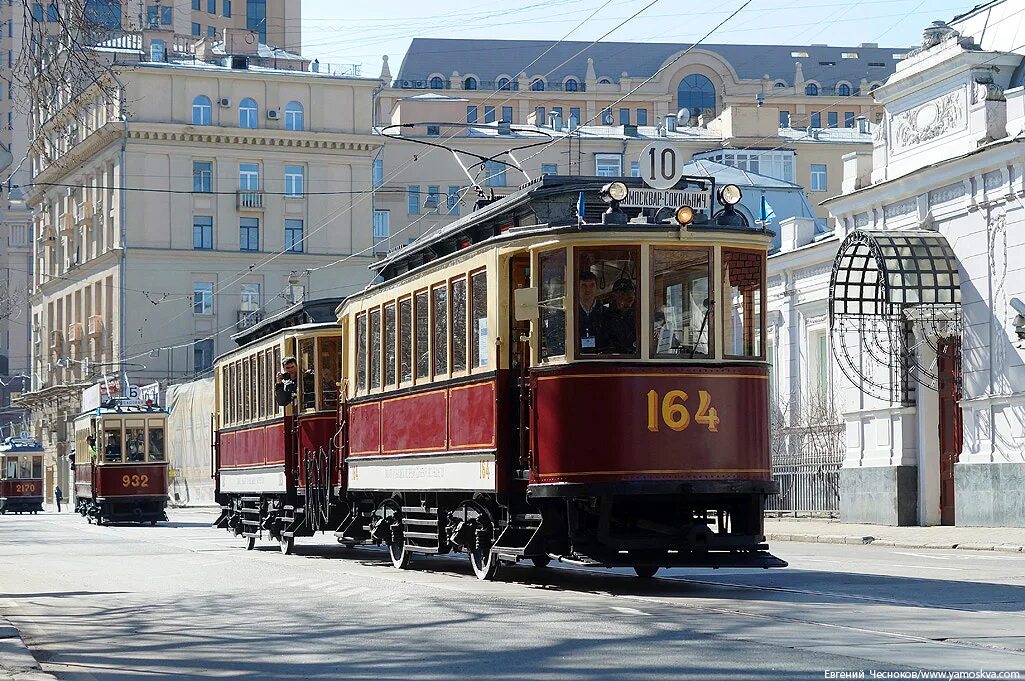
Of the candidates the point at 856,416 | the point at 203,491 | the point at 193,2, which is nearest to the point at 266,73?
the point at 203,491

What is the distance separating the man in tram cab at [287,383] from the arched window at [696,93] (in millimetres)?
93019

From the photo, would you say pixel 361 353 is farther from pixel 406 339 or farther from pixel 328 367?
pixel 328 367

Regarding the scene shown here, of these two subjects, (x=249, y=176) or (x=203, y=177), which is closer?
(x=203, y=177)

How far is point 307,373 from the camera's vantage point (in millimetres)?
25156

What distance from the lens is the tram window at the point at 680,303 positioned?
1586 cm

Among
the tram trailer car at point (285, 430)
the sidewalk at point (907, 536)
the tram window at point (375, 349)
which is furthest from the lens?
the sidewalk at point (907, 536)

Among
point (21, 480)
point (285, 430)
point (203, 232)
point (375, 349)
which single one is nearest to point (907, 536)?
point (285, 430)

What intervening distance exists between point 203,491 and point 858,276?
132ft

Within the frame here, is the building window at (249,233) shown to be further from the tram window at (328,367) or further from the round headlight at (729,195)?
the round headlight at (729,195)

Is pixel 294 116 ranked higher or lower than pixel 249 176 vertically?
higher

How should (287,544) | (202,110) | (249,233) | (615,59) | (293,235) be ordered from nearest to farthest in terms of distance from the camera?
1. (287,544)
2. (202,110)
3. (249,233)
4. (293,235)
5. (615,59)

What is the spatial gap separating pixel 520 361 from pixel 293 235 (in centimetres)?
7017

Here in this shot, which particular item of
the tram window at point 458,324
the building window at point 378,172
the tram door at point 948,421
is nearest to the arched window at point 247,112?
the building window at point 378,172

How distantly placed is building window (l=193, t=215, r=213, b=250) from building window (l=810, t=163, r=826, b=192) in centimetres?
3284
